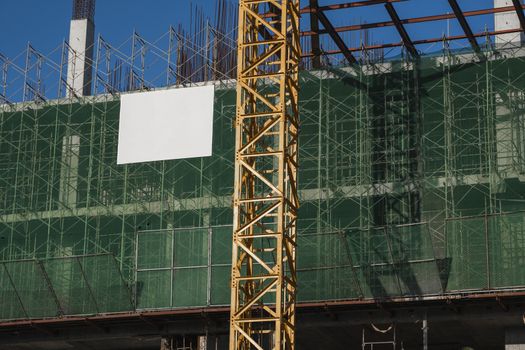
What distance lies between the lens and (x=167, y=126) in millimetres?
45688

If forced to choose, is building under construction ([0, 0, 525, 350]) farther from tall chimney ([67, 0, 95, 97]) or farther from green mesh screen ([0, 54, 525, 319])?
tall chimney ([67, 0, 95, 97])

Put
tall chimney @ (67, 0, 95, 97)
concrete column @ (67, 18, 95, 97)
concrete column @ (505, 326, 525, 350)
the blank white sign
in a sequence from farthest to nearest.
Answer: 1. tall chimney @ (67, 0, 95, 97)
2. concrete column @ (67, 18, 95, 97)
3. the blank white sign
4. concrete column @ (505, 326, 525, 350)

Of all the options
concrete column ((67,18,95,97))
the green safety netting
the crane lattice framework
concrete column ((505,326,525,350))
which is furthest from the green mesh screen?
concrete column ((67,18,95,97))

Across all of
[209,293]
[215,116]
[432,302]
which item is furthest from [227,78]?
[432,302]

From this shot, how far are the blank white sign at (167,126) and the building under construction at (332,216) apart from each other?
0.64 metres

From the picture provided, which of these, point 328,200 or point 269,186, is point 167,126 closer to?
point 328,200

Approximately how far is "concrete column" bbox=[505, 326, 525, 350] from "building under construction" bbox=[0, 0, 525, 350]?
46 millimetres

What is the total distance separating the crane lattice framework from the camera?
3462 centimetres

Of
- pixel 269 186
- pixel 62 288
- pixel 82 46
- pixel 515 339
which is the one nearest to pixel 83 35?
pixel 82 46

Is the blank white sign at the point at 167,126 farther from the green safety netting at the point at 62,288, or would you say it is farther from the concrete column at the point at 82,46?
the concrete column at the point at 82,46

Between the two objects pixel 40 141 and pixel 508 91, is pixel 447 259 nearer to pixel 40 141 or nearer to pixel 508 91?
pixel 508 91

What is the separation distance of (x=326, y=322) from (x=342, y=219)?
435cm

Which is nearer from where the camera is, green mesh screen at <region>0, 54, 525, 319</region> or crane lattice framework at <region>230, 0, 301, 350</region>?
crane lattice framework at <region>230, 0, 301, 350</region>

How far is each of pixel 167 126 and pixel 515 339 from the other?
15.8 meters
